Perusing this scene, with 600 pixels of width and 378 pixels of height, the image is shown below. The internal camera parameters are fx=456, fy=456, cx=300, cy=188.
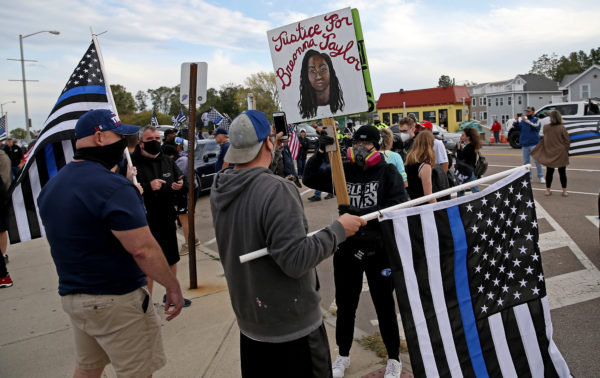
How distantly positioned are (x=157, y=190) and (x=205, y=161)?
344 inches

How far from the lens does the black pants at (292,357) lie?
2221 millimetres

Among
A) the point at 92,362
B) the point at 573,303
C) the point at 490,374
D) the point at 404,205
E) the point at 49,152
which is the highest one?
the point at 49,152

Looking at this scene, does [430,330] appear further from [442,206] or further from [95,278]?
[95,278]

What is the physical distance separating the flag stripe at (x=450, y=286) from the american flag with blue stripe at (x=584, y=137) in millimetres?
7534

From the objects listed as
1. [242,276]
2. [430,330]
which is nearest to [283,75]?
[242,276]

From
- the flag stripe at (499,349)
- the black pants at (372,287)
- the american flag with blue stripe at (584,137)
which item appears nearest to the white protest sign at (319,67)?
the black pants at (372,287)

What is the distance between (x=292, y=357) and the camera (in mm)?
2221

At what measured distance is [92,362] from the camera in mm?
2637

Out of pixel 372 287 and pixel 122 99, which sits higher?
pixel 122 99

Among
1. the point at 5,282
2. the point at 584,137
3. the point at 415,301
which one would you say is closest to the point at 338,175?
the point at 415,301

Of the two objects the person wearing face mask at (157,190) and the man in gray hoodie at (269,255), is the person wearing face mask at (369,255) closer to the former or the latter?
the man in gray hoodie at (269,255)

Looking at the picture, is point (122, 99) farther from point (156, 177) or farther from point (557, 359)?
point (557, 359)

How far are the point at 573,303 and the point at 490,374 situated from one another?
2.69m

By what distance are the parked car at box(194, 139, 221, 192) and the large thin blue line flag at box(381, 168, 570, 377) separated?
11.0 metres
